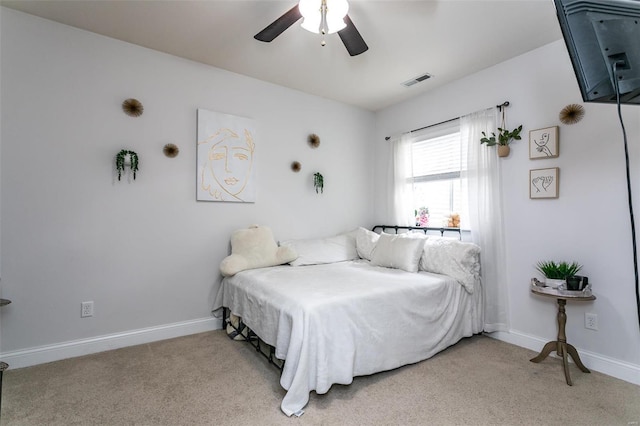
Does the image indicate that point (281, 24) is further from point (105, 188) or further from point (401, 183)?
point (401, 183)

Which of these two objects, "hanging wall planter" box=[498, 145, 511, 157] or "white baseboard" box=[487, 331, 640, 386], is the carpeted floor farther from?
"hanging wall planter" box=[498, 145, 511, 157]

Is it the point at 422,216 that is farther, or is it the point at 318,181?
the point at 318,181

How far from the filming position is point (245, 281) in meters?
2.65

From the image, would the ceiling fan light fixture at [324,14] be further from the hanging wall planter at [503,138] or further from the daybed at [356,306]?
the hanging wall planter at [503,138]

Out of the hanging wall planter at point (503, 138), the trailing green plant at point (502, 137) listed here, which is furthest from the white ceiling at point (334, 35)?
the trailing green plant at point (502, 137)

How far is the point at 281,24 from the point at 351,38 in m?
0.45

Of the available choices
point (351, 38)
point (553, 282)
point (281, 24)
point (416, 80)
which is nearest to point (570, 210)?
point (553, 282)

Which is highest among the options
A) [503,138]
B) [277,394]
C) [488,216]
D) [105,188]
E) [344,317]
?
[503,138]

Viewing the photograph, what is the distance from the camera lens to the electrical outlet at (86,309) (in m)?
2.49

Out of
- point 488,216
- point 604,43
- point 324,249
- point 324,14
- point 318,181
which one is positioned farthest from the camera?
point 318,181

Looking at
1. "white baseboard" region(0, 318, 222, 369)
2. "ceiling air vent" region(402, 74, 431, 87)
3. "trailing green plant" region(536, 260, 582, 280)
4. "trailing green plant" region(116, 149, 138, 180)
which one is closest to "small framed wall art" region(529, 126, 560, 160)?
"trailing green plant" region(536, 260, 582, 280)

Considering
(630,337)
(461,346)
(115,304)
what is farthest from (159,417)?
(630,337)

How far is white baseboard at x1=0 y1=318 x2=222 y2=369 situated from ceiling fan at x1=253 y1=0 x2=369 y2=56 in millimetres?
2539

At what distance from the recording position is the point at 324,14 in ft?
5.81
